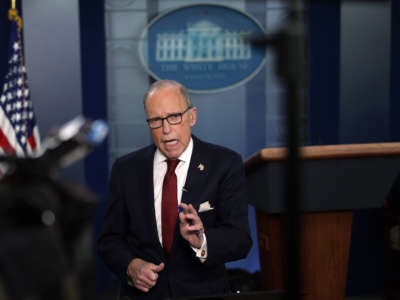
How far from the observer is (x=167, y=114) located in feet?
5.32

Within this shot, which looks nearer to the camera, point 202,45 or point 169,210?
point 169,210

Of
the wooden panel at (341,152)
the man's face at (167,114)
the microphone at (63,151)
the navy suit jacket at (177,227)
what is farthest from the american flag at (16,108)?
the microphone at (63,151)

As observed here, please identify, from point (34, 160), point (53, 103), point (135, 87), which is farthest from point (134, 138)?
point (34, 160)

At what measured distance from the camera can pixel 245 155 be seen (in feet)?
10.5

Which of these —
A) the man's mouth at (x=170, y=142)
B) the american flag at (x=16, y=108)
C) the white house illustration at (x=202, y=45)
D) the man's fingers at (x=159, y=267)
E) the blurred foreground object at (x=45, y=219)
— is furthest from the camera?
the white house illustration at (x=202, y=45)

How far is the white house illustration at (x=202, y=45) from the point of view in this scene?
3018 millimetres

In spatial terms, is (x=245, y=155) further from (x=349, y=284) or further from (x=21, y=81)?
(x=21, y=81)

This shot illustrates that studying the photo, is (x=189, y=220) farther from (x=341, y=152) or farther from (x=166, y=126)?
(x=341, y=152)

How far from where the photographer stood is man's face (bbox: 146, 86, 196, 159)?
5.31 feet

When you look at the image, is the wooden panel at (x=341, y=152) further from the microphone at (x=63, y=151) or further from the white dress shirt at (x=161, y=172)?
the microphone at (x=63, y=151)

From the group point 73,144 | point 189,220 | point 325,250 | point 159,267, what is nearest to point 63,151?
point 73,144

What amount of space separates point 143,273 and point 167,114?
0.61 m

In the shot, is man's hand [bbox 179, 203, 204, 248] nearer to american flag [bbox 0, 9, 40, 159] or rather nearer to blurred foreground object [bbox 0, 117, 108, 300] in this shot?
blurred foreground object [bbox 0, 117, 108, 300]

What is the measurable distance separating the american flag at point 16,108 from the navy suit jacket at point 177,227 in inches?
37.8
